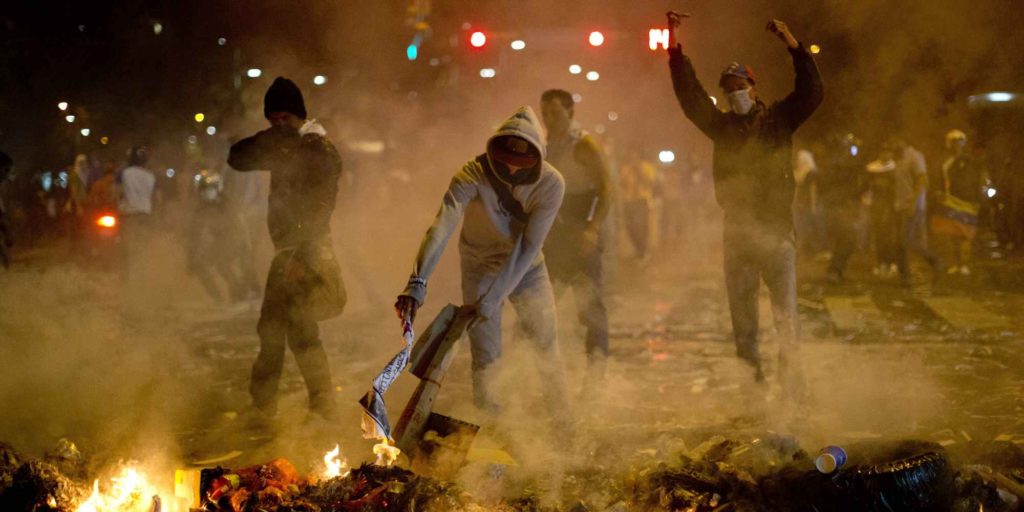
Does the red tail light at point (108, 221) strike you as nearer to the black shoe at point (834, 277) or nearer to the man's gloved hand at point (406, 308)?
the man's gloved hand at point (406, 308)

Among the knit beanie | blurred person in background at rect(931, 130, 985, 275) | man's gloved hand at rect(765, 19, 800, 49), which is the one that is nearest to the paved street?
blurred person in background at rect(931, 130, 985, 275)

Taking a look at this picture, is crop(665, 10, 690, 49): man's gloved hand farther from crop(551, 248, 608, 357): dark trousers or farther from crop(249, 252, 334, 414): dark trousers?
crop(249, 252, 334, 414): dark trousers

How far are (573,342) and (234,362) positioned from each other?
274 centimetres

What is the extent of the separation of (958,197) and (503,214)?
368 inches

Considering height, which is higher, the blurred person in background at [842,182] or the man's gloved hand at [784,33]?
the blurred person in background at [842,182]

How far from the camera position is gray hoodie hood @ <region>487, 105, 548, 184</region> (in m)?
4.30

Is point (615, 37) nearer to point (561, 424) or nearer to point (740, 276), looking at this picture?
point (740, 276)

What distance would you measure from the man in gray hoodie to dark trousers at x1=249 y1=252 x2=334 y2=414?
1.12m

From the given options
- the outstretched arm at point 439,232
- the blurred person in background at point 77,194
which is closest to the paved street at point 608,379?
the outstretched arm at point 439,232

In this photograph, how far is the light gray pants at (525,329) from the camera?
4.70 m

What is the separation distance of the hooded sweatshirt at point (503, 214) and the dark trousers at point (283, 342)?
1.23 metres

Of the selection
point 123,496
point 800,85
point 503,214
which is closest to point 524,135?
point 503,214

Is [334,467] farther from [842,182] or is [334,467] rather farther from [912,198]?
[842,182]

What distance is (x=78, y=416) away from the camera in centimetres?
569
